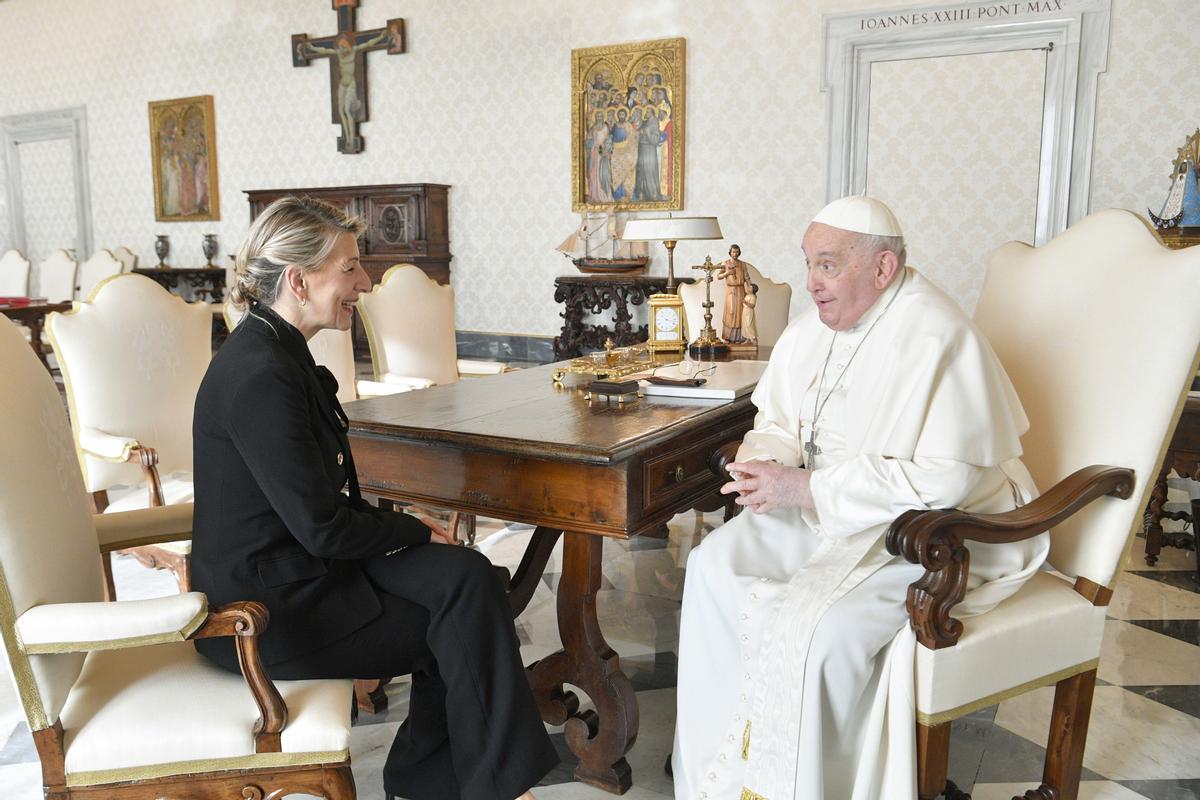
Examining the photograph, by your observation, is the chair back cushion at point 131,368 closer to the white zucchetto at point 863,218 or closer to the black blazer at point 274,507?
the black blazer at point 274,507

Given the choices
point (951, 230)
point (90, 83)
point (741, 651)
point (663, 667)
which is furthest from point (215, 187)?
point (741, 651)

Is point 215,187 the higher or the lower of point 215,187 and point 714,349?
the higher

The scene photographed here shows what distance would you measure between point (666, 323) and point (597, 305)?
16.3 ft

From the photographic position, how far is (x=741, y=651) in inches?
88.4

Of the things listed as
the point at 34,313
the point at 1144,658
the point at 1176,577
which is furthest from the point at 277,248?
the point at 34,313

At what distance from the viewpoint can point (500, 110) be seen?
30.6ft

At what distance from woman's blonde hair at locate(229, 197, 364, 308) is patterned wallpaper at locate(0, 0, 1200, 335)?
6511 mm

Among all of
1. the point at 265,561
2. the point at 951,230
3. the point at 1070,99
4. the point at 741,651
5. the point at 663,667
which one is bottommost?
the point at 663,667

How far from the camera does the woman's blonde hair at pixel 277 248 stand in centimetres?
201

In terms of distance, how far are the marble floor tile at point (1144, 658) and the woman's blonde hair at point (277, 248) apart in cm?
281

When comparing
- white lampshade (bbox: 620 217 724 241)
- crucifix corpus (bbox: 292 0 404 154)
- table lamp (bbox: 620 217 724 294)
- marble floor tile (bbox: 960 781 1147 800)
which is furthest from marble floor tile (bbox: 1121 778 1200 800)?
crucifix corpus (bbox: 292 0 404 154)

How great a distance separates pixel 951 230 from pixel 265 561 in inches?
268

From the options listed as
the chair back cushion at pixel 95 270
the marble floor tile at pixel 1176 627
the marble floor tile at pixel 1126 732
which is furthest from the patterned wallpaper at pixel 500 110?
the marble floor tile at pixel 1126 732

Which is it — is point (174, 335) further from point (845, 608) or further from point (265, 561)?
point (845, 608)
